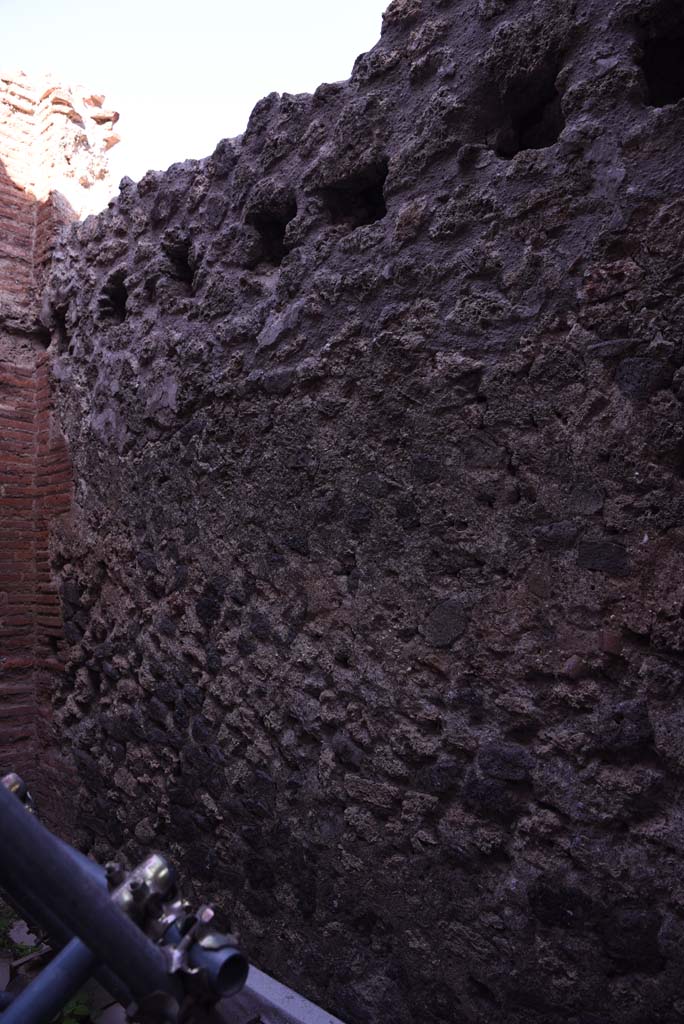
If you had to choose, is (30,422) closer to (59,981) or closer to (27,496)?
(27,496)

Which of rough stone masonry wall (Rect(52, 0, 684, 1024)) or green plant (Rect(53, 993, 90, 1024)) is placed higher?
rough stone masonry wall (Rect(52, 0, 684, 1024))

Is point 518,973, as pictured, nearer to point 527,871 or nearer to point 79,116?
point 527,871

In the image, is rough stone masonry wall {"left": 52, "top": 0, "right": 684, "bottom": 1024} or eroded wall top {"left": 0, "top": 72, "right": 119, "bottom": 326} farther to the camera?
eroded wall top {"left": 0, "top": 72, "right": 119, "bottom": 326}

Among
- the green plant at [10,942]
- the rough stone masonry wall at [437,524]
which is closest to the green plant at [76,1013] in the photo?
the rough stone masonry wall at [437,524]

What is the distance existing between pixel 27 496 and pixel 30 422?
1.38 feet

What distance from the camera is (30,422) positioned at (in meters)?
4.19

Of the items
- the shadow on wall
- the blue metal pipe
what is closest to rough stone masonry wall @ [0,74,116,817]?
the shadow on wall

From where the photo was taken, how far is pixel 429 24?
7.57 ft

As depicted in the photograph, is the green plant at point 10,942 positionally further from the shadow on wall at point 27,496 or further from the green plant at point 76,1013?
the green plant at point 76,1013

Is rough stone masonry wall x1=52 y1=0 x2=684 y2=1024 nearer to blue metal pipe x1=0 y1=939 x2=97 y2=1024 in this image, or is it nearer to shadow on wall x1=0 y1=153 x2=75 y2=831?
shadow on wall x1=0 y1=153 x2=75 y2=831

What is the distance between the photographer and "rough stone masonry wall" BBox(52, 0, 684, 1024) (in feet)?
5.74

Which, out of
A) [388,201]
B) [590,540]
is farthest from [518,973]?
[388,201]

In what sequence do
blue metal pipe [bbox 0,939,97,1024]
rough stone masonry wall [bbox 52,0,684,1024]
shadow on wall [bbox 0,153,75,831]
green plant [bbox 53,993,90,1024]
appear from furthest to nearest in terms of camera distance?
shadow on wall [bbox 0,153,75,831]
green plant [bbox 53,993,90,1024]
rough stone masonry wall [bbox 52,0,684,1024]
blue metal pipe [bbox 0,939,97,1024]

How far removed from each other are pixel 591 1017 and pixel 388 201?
229cm
